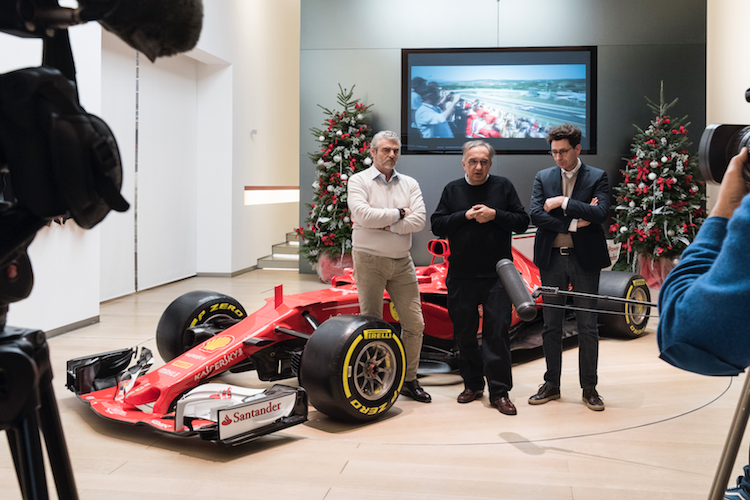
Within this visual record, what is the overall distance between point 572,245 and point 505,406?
106cm

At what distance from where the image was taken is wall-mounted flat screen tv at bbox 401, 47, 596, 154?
8.84 meters

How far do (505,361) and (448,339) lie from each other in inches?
32.1

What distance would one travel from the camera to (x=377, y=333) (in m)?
3.29

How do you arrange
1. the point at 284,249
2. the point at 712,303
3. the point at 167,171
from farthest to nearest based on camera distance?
the point at 284,249 → the point at 167,171 → the point at 712,303

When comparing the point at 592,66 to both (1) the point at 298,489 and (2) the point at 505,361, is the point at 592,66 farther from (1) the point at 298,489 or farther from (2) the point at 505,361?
(1) the point at 298,489

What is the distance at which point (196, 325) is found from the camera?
398cm

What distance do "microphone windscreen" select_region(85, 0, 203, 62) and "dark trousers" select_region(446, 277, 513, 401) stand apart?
319cm

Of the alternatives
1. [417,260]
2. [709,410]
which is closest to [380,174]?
[709,410]

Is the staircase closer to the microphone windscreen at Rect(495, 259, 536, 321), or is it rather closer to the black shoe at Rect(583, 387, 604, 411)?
the black shoe at Rect(583, 387, 604, 411)

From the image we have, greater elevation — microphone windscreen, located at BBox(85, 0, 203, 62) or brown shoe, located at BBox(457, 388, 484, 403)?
microphone windscreen, located at BBox(85, 0, 203, 62)

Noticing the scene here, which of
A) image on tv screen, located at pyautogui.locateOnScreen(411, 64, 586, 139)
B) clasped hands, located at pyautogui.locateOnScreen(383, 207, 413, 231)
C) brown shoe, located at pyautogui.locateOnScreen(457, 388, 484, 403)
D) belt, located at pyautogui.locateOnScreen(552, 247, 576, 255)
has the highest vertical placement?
image on tv screen, located at pyautogui.locateOnScreen(411, 64, 586, 139)

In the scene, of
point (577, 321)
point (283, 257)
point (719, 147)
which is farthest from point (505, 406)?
point (283, 257)

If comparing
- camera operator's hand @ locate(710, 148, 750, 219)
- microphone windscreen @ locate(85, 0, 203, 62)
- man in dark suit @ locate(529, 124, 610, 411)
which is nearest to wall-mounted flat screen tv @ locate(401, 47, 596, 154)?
man in dark suit @ locate(529, 124, 610, 411)

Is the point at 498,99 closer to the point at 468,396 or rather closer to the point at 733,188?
the point at 468,396
